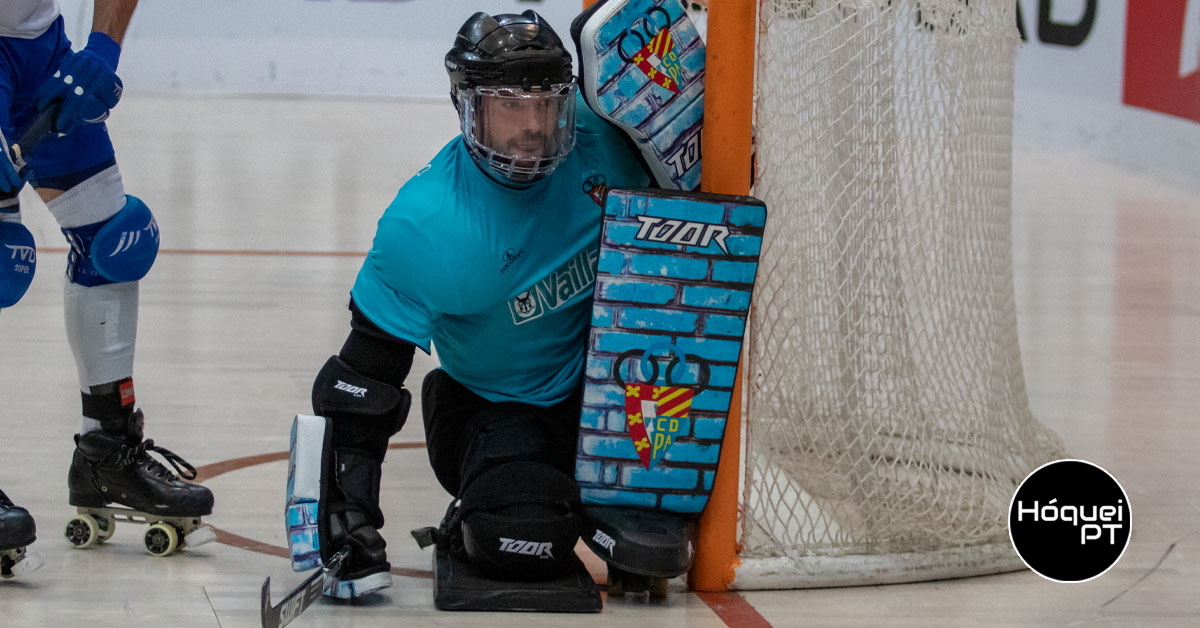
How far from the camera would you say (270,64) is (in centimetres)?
1292

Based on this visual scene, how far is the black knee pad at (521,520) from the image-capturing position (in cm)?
248

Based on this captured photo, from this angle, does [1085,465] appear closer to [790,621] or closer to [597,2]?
[790,621]

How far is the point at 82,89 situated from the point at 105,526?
2.84 feet

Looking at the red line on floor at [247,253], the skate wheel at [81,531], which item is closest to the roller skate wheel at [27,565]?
the skate wheel at [81,531]

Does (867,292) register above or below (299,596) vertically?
above

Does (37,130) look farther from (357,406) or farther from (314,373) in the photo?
(314,373)

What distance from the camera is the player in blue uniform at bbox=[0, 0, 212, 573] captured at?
255 cm

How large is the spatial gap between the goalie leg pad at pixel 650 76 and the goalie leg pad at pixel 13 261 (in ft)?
3.49

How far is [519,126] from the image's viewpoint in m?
2.42

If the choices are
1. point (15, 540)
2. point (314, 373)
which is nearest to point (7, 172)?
point (15, 540)

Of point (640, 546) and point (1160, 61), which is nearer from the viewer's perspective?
point (640, 546)

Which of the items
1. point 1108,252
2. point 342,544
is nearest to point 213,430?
point 342,544

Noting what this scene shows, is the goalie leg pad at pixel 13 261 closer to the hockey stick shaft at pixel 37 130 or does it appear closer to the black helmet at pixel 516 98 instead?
the hockey stick shaft at pixel 37 130

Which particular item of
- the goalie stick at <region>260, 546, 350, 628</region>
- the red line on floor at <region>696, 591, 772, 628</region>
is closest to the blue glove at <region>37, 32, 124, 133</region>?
the goalie stick at <region>260, 546, 350, 628</region>
